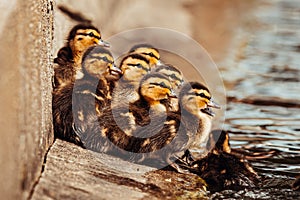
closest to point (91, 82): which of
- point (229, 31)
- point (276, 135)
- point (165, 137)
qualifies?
point (165, 137)

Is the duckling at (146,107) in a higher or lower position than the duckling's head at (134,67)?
lower

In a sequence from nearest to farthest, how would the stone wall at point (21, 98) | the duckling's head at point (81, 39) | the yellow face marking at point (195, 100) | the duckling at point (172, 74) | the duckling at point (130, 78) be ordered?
the stone wall at point (21, 98), the duckling at point (130, 78), the yellow face marking at point (195, 100), the duckling's head at point (81, 39), the duckling at point (172, 74)

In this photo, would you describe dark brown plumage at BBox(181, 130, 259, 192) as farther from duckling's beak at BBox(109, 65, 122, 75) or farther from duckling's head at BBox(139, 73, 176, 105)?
duckling's beak at BBox(109, 65, 122, 75)

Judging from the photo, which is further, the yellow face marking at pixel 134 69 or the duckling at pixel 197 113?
the yellow face marking at pixel 134 69

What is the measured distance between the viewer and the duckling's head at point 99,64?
367cm

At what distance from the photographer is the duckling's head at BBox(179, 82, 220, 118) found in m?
3.72

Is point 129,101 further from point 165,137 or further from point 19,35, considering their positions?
point 19,35

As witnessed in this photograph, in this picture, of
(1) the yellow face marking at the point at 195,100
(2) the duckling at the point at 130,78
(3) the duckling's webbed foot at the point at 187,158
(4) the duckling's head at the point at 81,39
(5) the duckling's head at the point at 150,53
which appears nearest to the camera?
(3) the duckling's webbed foot at the point at 187,158

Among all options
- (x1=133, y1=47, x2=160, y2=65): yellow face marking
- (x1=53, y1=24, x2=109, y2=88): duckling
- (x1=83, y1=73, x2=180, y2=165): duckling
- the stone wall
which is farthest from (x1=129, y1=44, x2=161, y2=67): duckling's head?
the stone wall

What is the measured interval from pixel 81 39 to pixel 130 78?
0.34 meters

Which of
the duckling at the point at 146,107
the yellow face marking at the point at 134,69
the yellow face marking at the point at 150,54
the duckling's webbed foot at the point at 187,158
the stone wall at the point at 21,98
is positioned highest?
the yellow face marking at the point at 150,54

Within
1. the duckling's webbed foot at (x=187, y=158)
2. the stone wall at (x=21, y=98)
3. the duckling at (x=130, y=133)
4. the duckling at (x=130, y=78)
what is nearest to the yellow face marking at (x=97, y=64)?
the duckling at (x=130, y=78)

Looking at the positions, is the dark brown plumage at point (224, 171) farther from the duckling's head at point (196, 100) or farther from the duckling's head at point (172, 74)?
the duckling's head at point (172, 74)

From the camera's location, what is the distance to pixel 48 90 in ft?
10.0
